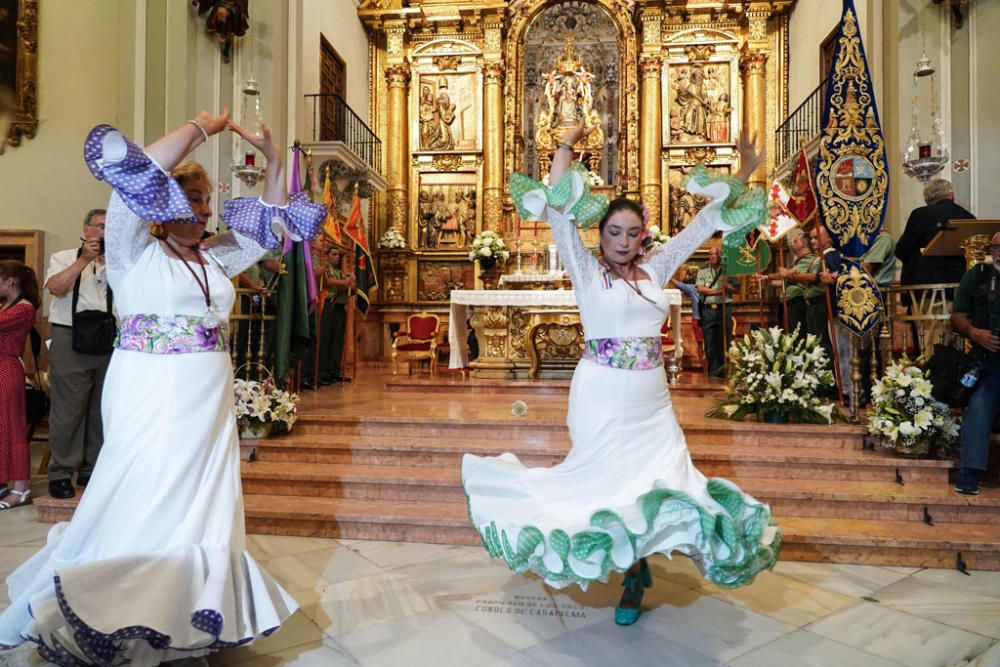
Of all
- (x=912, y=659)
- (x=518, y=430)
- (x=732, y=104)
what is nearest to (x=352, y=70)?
(x=732, y=104)

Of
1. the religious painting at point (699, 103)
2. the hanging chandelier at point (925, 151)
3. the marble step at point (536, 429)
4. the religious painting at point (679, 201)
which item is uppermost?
the religious painting at point (699, 103)

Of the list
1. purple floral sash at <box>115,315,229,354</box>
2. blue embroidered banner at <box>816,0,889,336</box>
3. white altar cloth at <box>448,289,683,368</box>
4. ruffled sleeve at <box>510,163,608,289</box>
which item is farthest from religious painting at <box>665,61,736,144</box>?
purple floral sash at <box>115,315,229,354</box>

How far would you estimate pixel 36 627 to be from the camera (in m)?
2.11

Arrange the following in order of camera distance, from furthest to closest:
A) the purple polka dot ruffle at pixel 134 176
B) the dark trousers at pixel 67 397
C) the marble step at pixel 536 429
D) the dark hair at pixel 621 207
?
the marble step at pixel 536 429, the dark trousers at pixel 67 397, the dark hair at pixel 621 207, the purple polka dot ruffle at pixel 134 176

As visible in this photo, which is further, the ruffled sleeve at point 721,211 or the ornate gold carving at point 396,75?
the ornate gold carving at point 396,75

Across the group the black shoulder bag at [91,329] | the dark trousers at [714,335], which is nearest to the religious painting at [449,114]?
the dark trousers at [714,335]

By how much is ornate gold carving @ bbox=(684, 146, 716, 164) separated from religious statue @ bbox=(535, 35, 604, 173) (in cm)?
162

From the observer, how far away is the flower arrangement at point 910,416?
437 cm

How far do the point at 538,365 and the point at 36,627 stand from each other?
22.0ft

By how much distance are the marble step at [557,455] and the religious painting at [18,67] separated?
593 cm

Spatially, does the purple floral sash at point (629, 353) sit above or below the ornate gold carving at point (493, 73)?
below

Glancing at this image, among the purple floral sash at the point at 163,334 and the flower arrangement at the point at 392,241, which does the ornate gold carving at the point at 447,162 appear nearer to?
the flower arrangement at the point at 392,241

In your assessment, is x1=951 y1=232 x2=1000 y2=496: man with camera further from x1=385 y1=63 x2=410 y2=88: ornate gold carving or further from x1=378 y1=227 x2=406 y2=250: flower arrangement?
x1=385 y1=63 x2=410 y2=88: ornate gold carving

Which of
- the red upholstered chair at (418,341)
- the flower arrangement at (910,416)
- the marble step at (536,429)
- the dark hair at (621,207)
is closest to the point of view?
the dark hair at (621,207)
